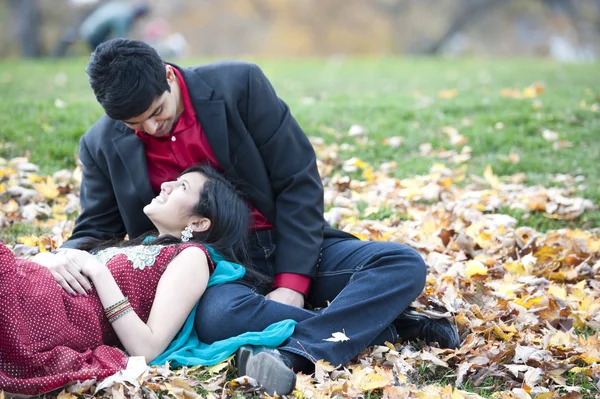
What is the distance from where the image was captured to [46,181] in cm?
542

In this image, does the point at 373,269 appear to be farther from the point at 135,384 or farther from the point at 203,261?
the point at 135,384

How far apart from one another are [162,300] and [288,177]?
893 mm

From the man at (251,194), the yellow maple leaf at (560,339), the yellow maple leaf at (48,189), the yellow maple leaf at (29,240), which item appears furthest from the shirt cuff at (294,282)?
the yellow maple leaf at (48,189)

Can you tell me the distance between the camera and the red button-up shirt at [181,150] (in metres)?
3.54

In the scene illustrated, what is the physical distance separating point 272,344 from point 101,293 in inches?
29.4

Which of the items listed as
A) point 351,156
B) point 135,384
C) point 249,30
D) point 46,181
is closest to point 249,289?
point 135,384

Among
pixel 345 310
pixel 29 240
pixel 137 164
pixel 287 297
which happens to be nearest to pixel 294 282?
pixel 287 297

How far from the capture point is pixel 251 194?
3.61m

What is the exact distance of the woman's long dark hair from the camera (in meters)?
3.39

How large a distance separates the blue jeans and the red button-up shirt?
11.5 inches

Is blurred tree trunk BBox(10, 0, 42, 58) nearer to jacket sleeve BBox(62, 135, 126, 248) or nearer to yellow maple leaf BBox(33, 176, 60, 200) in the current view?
yellow maple leaf BBox(33, 176, 60, 200)

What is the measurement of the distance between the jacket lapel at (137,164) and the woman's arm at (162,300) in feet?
1.59

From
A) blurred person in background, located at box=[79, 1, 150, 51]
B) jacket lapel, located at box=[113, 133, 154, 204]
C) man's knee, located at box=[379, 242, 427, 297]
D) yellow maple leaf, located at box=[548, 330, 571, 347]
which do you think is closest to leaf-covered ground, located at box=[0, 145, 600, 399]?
yellow maple leaf, located at box=[548, 330, 571, 347]

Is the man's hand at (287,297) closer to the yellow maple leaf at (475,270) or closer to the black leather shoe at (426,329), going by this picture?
the black leather shoe at (426,329)
